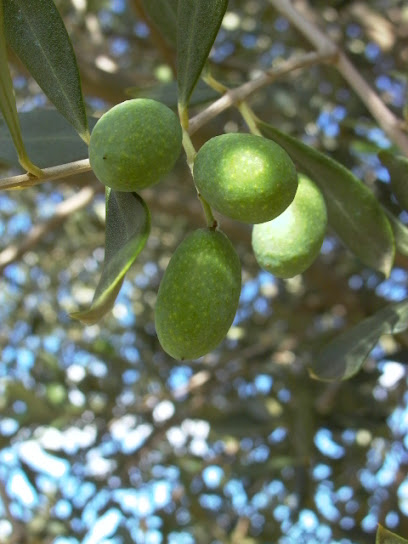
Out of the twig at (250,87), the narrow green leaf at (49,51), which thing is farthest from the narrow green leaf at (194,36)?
the narrow green leaf at (49,51)

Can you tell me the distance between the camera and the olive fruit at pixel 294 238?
2.86 feet

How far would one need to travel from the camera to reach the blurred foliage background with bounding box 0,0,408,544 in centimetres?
263

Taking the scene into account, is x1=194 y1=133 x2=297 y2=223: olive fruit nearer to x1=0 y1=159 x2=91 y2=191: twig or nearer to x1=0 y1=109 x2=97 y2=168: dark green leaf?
x1=0 y1=159 x2=91 y2=191: twig

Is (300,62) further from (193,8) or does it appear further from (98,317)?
(98,317)

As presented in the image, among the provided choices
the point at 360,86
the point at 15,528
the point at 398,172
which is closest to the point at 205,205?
the point at 398,172

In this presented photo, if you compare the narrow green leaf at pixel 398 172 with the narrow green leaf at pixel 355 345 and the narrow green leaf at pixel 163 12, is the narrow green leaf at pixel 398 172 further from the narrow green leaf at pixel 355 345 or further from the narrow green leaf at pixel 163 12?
the narrow green leaf at pixel 163 12

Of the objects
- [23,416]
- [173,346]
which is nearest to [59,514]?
[23,416]

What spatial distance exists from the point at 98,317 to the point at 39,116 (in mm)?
559

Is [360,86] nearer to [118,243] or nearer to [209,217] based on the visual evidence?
[209,217]

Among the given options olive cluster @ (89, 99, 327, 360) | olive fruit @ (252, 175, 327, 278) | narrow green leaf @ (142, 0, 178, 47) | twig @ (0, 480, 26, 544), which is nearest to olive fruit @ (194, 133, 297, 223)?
olive cluster @ (89, 99, 327, 360)

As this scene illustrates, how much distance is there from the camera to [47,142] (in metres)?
1.02

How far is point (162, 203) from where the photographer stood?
2.77 meters

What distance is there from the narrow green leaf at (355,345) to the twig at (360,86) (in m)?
0.30

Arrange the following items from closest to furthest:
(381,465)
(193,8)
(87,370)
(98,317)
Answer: (98,317)
(193,8)
(381,465)
(87,370)
